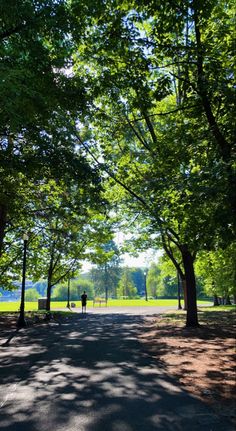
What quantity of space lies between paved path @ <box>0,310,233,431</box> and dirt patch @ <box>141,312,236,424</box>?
1.00ft

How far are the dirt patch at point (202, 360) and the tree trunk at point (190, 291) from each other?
197 cm

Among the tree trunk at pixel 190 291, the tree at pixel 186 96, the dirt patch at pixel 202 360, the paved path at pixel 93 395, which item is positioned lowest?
the dirt patch at pixel 202 360

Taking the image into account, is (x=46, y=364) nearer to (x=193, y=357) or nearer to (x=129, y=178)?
(x=193, y=357)

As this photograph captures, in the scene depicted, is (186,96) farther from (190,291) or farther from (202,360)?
(190,291)

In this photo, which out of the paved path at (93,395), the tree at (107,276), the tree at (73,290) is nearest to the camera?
the paved path at (93,395)

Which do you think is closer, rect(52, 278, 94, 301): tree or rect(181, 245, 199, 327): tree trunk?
rect(181, 245, 199, 327): tree trunk

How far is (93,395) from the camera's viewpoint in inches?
240

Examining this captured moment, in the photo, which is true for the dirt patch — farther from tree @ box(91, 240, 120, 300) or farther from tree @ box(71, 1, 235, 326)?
tree @ box(91, 240, 120, 300)

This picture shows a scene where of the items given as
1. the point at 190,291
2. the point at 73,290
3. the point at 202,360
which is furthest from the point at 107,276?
the point at 202,360

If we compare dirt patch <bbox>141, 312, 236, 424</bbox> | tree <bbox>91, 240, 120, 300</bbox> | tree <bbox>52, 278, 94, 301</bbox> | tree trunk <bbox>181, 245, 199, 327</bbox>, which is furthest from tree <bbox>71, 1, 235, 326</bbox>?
tree <bbox>52, 278, 94, 301</bbox>

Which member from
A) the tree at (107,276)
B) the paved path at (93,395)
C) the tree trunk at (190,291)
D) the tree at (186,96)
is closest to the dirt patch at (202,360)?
the paved path at (93,395)

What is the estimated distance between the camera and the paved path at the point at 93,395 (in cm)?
484

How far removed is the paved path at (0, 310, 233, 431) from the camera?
484cm

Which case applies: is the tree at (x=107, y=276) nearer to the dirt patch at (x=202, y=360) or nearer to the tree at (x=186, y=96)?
the dirt patch at (x=202, y=360)
